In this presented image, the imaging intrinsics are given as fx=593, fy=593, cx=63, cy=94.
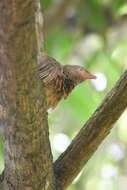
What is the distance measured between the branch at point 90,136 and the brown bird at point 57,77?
0.10m

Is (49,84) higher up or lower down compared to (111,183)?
higher up

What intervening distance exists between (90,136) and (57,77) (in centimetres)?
16

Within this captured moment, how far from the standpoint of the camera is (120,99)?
1.38 metres

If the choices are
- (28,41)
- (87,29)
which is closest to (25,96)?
(28,41)

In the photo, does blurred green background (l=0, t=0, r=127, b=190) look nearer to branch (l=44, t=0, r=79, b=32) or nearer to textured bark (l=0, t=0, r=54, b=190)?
branch (l=44, t=0, r=79, b=32)

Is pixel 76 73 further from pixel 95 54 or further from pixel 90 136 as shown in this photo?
pixel 95 54

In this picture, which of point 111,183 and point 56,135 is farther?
point 111,183

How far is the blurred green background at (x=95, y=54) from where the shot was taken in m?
2.99

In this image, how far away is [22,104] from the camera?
3.88 feet

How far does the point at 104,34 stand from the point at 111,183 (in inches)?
34.9

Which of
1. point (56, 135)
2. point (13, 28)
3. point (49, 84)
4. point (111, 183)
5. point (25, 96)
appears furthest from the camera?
point (111, 183)

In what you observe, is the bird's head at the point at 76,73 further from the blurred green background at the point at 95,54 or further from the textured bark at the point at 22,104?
the blurred green background at the point at 95,54

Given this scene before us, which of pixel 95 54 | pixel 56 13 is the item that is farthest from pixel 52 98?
pixel 95 54

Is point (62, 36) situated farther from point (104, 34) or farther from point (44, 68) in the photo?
point (44, 68)
